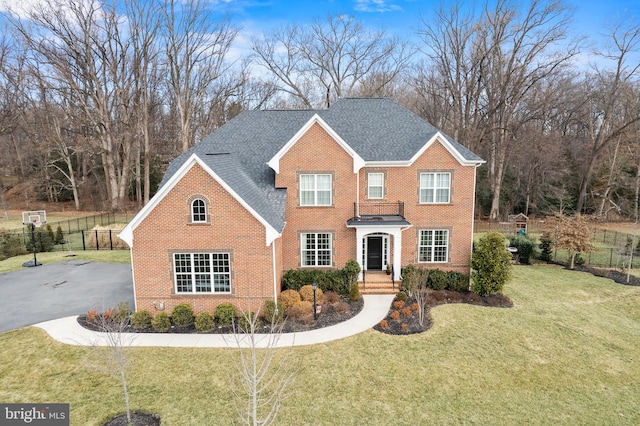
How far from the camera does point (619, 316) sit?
15125 mm

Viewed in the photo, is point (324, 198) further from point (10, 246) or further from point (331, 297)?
point (10, 246)

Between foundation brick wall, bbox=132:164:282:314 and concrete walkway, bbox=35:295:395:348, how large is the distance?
5.52 ft

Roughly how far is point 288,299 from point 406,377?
20.2 feet

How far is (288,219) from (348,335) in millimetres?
7152

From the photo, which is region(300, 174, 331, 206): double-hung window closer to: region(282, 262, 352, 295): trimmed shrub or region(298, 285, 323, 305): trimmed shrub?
region(282, 262, 352, 295): trimmed shrub

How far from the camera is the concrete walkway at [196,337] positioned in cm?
1217

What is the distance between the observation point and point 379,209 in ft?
60.0

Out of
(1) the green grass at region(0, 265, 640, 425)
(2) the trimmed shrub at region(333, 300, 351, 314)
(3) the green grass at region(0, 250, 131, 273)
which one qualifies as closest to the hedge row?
(2) the trimmed shrub at region(333, 300, 351, 314)

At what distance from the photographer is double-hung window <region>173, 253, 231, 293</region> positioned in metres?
14.1

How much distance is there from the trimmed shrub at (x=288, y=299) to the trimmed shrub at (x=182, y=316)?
3.70 metres

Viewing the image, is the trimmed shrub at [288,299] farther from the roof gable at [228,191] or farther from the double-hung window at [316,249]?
the double-hung window at [316,249]

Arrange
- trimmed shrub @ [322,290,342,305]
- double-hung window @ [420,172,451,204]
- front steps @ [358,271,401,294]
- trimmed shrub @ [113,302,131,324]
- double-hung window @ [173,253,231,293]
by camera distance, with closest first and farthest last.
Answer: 1. trimmed shrub @ [113,302,131,324]
2. double-hung window @ [173,253,231,293]
3. trimmed shrub @ [322,290,342,305]
4. front steps @ [358,271,401,294]
5. double-hung window @ [420,172,451,204]

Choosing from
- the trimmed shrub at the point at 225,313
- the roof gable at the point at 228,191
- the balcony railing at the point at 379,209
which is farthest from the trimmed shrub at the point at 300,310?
the balcony railing at the point at 379,209

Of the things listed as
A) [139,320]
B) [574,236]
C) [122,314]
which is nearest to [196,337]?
[139,320]
